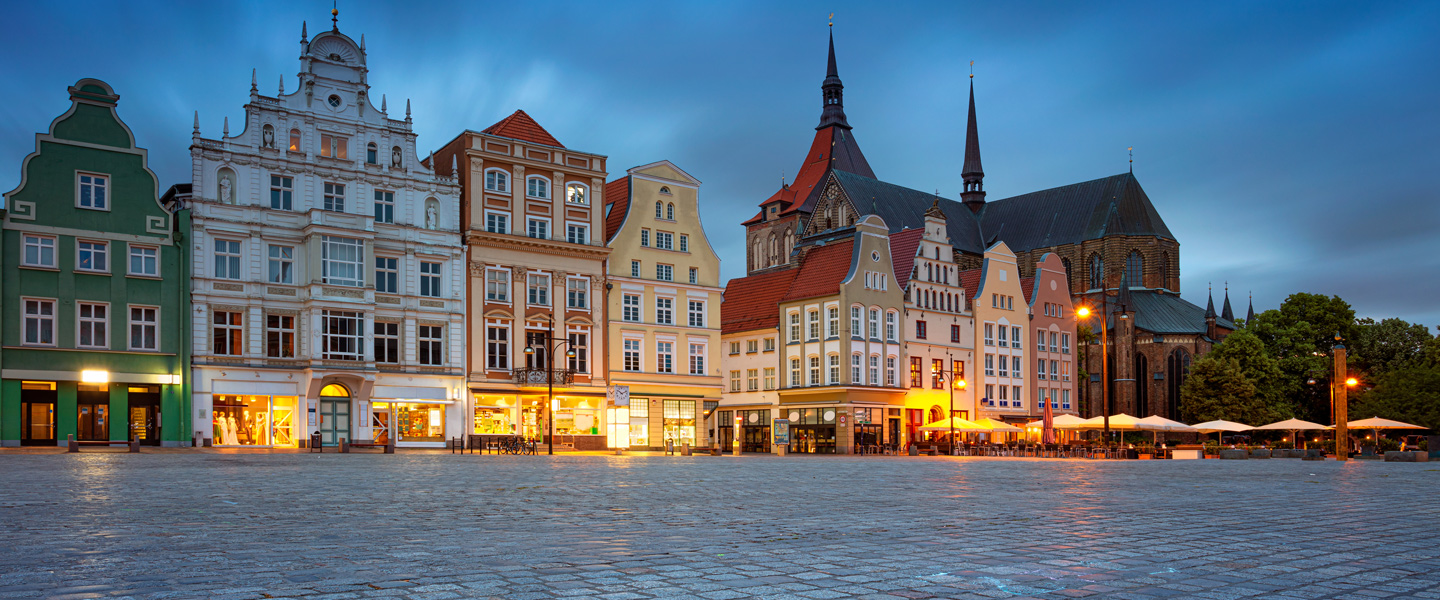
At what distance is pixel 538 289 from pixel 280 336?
461 inches

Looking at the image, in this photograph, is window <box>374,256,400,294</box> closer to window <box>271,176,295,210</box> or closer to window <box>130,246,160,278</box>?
window <box>271,176,295,210</box>

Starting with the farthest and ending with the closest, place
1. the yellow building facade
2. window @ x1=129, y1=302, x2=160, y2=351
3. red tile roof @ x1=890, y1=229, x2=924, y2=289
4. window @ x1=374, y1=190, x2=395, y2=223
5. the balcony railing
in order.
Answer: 1. red tile roof @ x1=890, y1=229, x2=924, y2=289
2. the yellow building facade
3. the balcony railing
4. window @ x1=374, y1=190, x2=395, y2=223
5. window @ x1=129, y1=302, x2=160, y2=351

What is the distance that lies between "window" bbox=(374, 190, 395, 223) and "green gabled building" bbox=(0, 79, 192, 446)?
7.70 m

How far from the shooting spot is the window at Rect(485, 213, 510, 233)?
52469mm

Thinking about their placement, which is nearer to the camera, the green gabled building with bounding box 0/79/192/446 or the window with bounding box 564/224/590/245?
the green gabled building with bounding box 0/79/192/446

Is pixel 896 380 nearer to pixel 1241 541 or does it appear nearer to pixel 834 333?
pixel 834 333

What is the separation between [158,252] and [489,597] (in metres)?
42.9

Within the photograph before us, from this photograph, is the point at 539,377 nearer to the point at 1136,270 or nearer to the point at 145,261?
the point at 145,261

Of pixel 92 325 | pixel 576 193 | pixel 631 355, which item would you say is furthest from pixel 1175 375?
pixel 92 325

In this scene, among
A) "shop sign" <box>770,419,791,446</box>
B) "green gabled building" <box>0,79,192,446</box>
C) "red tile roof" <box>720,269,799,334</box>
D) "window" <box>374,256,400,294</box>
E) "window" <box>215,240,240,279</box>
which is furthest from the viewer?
"red tile roof" <box>720,269,799,334</box>

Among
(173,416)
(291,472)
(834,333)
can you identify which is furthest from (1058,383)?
(291,472)

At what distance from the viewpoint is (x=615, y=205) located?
59.5m

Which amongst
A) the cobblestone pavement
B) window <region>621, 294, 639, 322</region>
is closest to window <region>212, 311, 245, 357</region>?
window <region>621, 294, 639, 322</region>

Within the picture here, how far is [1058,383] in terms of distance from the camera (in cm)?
7769
